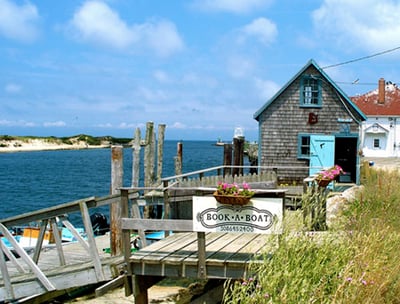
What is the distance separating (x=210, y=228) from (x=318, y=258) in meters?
1.95

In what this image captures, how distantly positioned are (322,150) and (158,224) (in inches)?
608

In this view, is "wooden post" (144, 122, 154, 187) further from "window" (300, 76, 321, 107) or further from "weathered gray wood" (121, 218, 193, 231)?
"weathered gray wood" (121, 218, 193, 231)

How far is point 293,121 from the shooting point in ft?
71.5

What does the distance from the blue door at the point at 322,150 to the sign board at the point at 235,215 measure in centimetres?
1496

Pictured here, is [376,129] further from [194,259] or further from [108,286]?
[108,286]

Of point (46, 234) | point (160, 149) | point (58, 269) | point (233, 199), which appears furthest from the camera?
point (160, 149)

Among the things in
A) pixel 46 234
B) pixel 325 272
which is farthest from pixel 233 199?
pixel 46 234

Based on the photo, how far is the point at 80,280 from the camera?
8078mm

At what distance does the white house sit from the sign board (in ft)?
134

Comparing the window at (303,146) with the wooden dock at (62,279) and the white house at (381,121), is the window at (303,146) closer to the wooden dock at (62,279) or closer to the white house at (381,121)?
the wooden dock at (62,279)

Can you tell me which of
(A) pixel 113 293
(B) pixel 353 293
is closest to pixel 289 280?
(B) pixel 353 293

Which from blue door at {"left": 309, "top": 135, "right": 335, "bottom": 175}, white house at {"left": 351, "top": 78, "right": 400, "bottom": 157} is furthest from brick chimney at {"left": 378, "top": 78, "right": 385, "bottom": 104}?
blue door at {"left": 309, "top": 135, "right": 335, "bottom": 175}

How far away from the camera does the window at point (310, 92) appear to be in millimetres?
21453

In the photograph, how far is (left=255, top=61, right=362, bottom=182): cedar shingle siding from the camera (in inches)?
838
